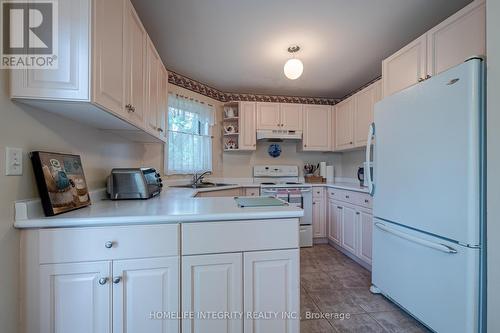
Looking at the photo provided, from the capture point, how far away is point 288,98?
12.9ft

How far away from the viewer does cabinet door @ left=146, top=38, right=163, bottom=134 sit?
1.76 meters

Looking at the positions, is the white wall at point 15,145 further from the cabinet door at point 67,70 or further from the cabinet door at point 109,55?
the cabinet door at point 109,55

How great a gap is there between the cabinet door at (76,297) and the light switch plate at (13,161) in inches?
17.1

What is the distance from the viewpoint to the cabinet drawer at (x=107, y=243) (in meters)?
1.01

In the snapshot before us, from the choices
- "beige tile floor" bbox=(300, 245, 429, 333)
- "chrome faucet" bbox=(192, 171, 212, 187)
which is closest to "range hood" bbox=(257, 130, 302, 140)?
"chrome faucet" bbox=(192, 171, 212, 187)

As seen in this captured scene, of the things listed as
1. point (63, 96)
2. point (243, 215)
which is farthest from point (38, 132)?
point (243, 215)

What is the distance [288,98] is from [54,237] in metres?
3.63

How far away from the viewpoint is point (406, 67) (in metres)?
1.97

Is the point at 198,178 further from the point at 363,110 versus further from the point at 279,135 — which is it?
the point at 363,110

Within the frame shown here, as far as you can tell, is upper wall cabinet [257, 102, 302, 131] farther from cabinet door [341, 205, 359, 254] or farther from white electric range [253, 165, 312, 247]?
cabinet door [341, 205, 359, 254]

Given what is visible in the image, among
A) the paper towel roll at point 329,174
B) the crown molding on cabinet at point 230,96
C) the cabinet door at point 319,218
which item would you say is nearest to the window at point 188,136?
the crown molding on cabinet at point 230,96

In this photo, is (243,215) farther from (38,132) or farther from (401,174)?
(401,174)

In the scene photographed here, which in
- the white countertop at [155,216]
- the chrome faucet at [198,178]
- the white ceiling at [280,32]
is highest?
the white ceiling at [280,32]

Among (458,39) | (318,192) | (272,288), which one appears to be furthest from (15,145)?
(318,192)
